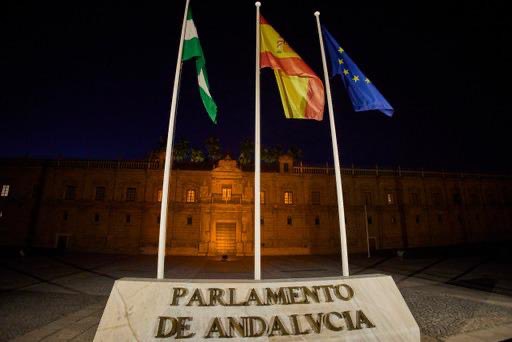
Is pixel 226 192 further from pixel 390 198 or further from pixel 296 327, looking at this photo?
pixel 296 327

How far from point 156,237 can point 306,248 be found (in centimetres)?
1913

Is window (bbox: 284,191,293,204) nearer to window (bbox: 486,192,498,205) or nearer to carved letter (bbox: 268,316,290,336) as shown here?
carved letter (bbox: 268,316,290,336)

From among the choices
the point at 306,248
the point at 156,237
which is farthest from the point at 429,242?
the point at 156,237

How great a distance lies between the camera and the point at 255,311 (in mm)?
5523

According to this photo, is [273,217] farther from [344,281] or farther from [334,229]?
[344,281]

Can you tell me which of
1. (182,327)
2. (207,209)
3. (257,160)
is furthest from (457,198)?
(182,327)

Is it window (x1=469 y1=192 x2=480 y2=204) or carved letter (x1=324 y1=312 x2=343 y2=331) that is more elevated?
window (x1=469 y1=192 x2=480 y2=204)

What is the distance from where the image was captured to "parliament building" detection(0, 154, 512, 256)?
3234 cm

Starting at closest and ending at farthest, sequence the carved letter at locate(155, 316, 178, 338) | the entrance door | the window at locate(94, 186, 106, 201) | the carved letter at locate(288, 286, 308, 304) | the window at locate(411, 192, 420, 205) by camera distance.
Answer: the carved letter at locate(155, 316, 178, 338), the carved letter at locate(288, 286, 308, 304), the entrance door, the window at locate(94, 186, 106, 201), the window at locate(411, 192, 420, 205)

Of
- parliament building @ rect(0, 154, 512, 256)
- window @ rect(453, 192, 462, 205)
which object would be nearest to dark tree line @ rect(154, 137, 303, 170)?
parliament building @ rect(0, 154, 512, 256)

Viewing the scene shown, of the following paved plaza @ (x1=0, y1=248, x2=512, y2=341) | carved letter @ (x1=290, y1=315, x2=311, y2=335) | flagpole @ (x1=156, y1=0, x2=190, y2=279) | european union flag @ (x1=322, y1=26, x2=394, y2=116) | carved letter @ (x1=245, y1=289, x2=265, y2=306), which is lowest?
paved plaza @ (x1=0, y1=248, x2=512, y2=341)

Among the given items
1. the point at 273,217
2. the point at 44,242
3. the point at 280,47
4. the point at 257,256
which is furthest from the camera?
the point at 273,217

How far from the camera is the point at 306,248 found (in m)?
33.8

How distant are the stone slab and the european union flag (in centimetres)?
564
